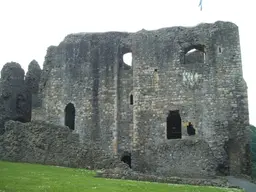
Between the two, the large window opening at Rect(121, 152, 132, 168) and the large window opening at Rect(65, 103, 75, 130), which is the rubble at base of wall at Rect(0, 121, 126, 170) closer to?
the large window opening at Rect(121, 152, 132, 168)

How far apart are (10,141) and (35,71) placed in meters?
13.0

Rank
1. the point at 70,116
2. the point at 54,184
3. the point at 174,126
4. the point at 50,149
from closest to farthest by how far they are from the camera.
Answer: the point at 54,184
the point at 50,149
the point at 174,126
the point at 70,116

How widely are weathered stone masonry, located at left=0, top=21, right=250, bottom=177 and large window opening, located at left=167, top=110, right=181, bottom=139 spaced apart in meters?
0.31

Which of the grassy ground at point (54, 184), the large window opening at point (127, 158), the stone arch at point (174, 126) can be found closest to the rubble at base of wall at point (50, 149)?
the grassy ground at point (54, 184)

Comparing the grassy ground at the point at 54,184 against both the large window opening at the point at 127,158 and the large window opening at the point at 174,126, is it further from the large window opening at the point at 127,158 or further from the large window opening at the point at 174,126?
the large window opening at the point at 174,126

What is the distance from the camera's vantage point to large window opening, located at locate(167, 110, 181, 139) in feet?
95.0

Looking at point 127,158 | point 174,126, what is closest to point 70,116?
point 127,158

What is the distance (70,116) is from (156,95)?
731 cm

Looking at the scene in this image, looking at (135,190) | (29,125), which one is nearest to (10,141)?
(29,125)

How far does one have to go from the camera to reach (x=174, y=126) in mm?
29328

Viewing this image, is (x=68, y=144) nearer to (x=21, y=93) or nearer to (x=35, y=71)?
(x=21, y=93)

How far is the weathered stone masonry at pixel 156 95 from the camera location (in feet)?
82.9

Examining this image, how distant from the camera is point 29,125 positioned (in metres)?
24.1

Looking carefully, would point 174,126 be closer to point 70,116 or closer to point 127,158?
point 127,158
